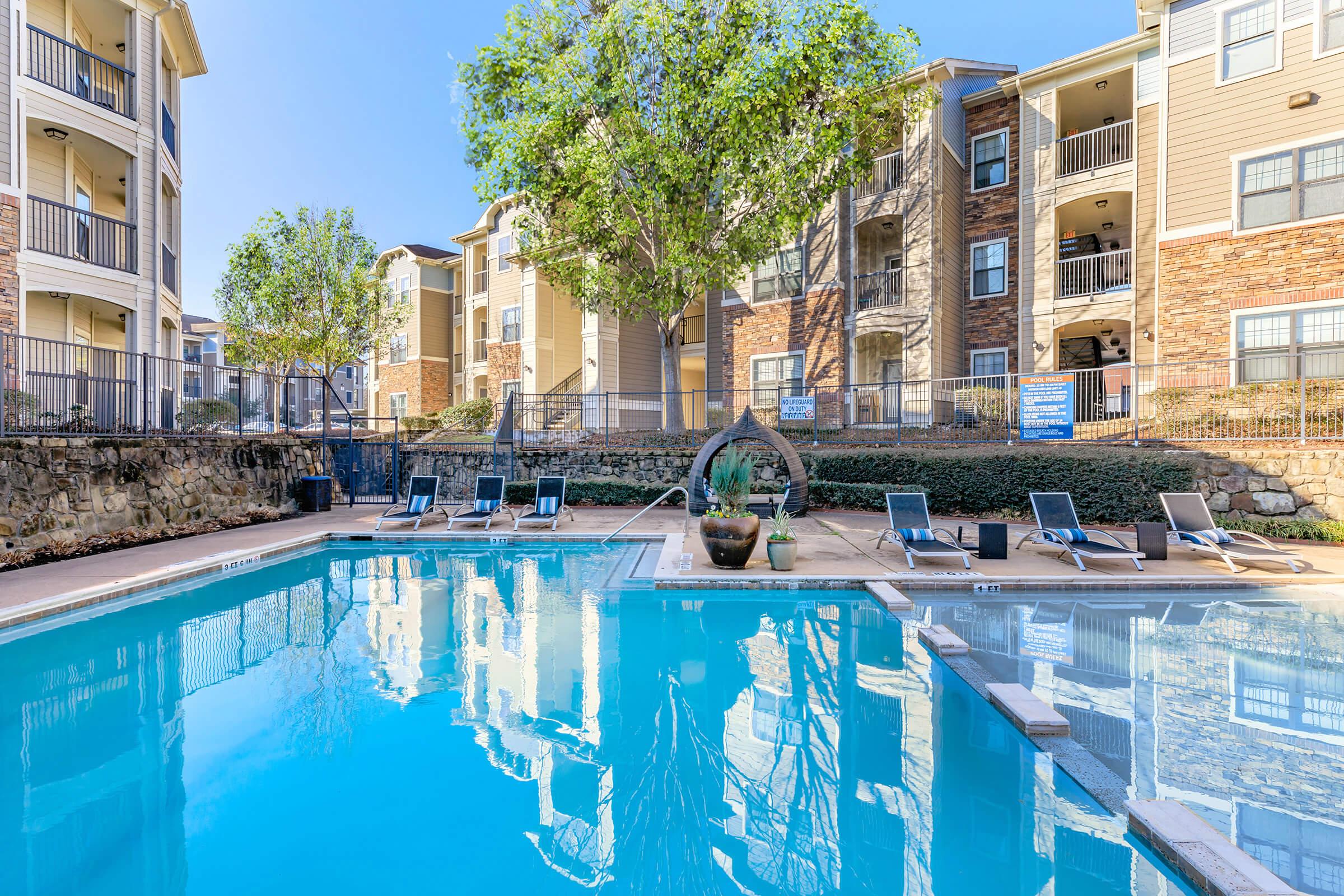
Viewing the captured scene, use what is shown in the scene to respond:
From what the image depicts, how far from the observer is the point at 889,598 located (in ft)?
24.8

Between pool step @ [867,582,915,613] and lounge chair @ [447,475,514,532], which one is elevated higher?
lounge chair @ [447,475,514,532]

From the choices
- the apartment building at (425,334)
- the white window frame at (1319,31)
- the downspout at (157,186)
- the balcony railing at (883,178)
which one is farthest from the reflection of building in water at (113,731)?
the apartment building at (425,334)

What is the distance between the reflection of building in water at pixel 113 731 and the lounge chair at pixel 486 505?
5.37 m

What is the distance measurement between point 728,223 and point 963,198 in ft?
27.4

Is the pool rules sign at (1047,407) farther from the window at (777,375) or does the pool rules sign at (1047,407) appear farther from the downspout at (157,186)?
the downspout at (157,186)

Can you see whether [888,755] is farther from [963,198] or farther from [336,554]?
[963,198]

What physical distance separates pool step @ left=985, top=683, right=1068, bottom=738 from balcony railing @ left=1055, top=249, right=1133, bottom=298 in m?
16.7

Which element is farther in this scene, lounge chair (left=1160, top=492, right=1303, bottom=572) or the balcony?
the balcony

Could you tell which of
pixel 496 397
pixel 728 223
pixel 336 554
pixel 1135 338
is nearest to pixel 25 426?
pixel 336 554

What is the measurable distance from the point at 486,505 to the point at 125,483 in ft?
19.6

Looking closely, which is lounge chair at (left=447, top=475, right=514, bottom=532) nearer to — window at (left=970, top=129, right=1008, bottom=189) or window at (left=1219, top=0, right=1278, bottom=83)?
window at (left=970, top=129, right=1008, bottom=189)

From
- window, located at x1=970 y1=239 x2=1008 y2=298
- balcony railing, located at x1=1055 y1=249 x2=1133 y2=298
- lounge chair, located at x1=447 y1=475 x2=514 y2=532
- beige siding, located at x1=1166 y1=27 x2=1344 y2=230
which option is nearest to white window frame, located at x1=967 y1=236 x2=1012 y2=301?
window, located at x1=970 y1=239 x2=1008 y2=298

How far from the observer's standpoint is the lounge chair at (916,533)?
29.7 ft

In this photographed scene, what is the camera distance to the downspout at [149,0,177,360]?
1595cm
